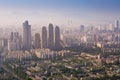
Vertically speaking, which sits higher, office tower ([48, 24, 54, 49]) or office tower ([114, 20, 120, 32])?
office tower ([114, 20, 120, 32])

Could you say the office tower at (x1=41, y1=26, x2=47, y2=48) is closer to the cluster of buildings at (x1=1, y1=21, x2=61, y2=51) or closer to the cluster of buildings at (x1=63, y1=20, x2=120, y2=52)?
the cluster of buildings at (x1=1, y1=21, x2=61, y2=51)

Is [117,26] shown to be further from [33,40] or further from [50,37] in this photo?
[33,40]

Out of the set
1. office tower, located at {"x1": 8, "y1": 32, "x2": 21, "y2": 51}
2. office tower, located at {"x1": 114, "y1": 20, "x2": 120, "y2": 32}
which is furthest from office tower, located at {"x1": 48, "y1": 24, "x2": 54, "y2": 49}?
office tower, located at {"x1": 114, "y1": 20, "x2": 120, "y2": 32}

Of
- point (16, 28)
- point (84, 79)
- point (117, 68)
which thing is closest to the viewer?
point (84, 79)

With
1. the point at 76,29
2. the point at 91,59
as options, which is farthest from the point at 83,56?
the point at 76,29

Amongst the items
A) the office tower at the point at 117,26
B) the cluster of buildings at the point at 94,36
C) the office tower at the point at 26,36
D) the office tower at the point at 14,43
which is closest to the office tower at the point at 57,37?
the cluster of buildings at the point at 94,36

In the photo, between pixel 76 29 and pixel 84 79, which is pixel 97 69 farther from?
pixel 76 29

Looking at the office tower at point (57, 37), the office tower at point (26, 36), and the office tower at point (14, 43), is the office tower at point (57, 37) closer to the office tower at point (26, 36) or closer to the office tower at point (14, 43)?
the office tower at point (26, 36)

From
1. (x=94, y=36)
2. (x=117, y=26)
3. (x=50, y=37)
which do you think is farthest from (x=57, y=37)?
(x=117, y=26)
